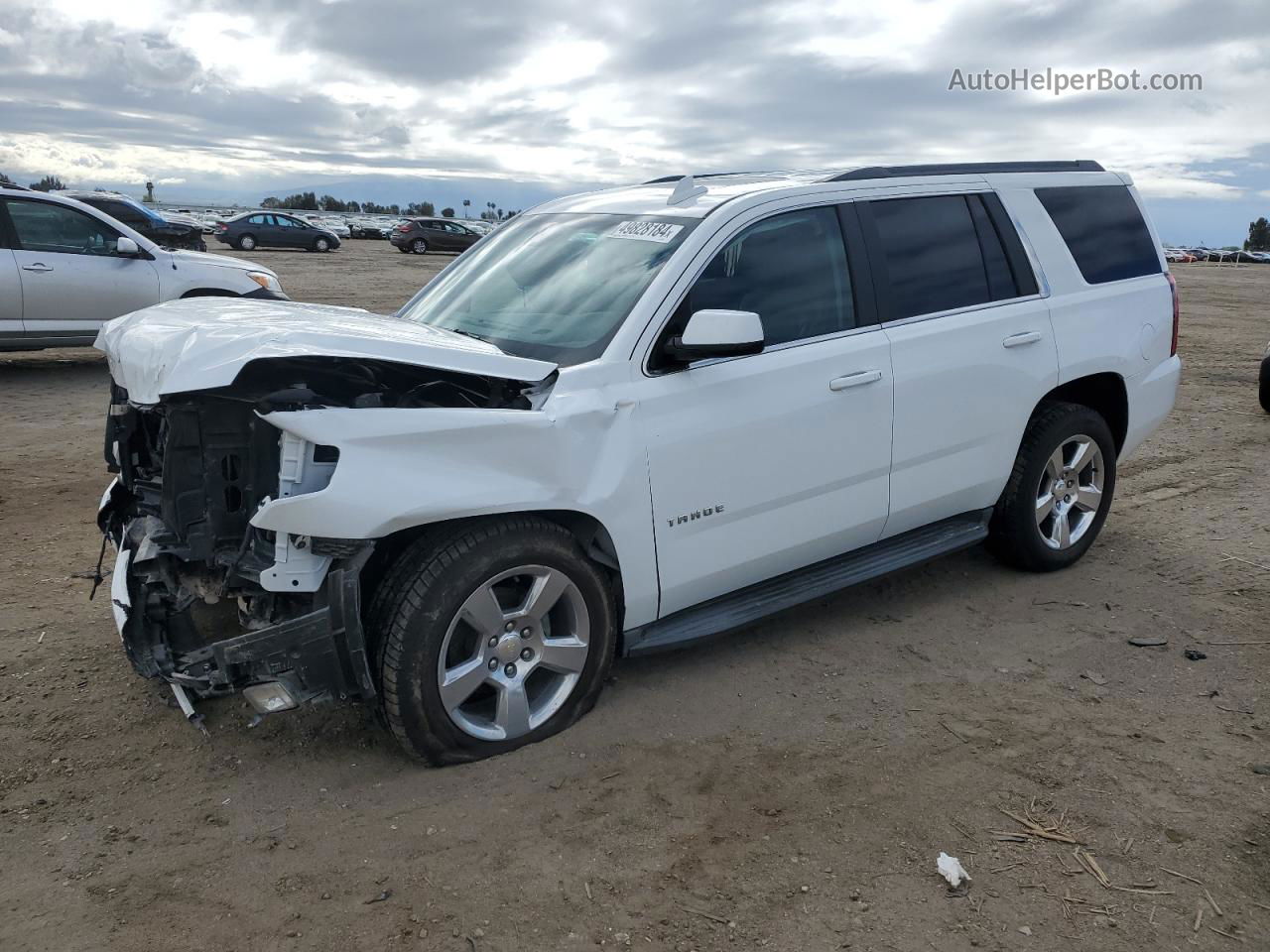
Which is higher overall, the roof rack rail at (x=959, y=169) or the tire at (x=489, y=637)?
the roof rack rail at (x=959, y=169)

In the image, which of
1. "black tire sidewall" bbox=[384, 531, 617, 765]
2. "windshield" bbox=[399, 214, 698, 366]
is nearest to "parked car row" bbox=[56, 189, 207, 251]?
"windshield" bbox=[399, 214, 698, 366]

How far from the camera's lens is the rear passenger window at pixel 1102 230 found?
17.0 feet

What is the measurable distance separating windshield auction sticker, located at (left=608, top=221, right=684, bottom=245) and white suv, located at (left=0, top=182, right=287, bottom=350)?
22.1 feet

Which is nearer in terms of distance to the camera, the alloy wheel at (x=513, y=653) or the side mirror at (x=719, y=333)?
the alloy wheel at (x=513, y=653)

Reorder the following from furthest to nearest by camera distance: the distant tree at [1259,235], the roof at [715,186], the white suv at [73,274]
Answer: the distant tree at [1259,235] < the white suv at [73,274] < the roof at [715,186]

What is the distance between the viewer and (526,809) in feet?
10.9

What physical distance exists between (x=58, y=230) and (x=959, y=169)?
9086 mm

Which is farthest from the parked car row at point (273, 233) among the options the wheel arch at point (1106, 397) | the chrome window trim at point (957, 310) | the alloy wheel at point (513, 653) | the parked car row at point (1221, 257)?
the parked car row at point (1221, 257)

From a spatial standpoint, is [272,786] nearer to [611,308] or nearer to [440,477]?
[440,477]

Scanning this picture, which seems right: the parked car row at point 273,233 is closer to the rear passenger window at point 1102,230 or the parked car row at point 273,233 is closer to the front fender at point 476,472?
the rear passenger window at point 1102,230

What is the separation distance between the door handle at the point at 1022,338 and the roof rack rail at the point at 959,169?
0.81 m

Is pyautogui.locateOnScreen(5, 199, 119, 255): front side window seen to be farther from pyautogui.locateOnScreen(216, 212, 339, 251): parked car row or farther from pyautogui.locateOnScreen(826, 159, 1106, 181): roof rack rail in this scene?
pyautogui.locateOnScreen(216, 212, 339, 251): parked car row

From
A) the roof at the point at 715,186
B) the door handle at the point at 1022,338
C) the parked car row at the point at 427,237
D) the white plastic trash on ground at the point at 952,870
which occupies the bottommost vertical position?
the white plastic trash on ground at the point at 952,870

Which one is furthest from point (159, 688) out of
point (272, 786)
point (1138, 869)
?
point (1138, 869)
